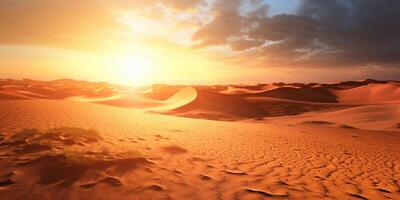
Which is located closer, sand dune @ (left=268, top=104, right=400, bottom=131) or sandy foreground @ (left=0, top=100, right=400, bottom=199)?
→ sandy foreground @ (left=0, top=100, right=400, bottom=199)

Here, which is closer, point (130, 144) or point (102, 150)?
point (102, 150)

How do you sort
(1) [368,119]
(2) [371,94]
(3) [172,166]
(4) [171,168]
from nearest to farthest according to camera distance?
(4) [171,168]
(3) [172,166]
(1) [368,119]
(2) [371,94]

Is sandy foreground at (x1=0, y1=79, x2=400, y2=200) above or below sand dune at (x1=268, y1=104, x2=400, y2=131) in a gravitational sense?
above

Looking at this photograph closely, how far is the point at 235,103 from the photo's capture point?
35.4 metres

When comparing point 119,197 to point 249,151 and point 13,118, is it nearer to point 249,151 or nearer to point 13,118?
point 249,151

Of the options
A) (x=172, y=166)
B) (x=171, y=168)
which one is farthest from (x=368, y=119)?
(x=171, y=168)

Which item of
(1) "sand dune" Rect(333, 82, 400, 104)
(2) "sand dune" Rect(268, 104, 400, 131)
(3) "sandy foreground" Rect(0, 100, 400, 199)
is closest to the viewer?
(3) "sandy foreground" Rect(0, 100, 400, 199)

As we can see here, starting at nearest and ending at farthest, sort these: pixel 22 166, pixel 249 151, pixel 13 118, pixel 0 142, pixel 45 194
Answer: pixel 45 194
pixel 22 166
pixel 0 142
pixel 249 151
pixel 13 118

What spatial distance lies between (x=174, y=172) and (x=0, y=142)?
202 inches

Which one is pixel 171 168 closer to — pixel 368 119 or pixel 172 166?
pixel 172 166

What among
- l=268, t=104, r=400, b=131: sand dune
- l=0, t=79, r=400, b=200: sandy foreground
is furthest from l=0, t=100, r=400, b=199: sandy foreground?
l=268, t=104, r=400, b=131: sand dune

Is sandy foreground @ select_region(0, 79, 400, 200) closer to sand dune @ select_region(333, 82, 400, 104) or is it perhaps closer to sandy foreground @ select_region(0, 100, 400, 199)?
sandy foreground @ select_region(0, 100, 400, 199)

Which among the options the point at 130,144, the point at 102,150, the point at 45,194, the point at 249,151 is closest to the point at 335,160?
the point at 249,151

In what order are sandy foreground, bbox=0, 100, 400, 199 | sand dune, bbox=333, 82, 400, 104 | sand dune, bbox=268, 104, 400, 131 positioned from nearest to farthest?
1. sandy foreground, bbox=0, 100, 400, 199
2. sand dune, bbox=268, 104, 400, 131
3. sand dune, bbox=333, 82, 400, 104
